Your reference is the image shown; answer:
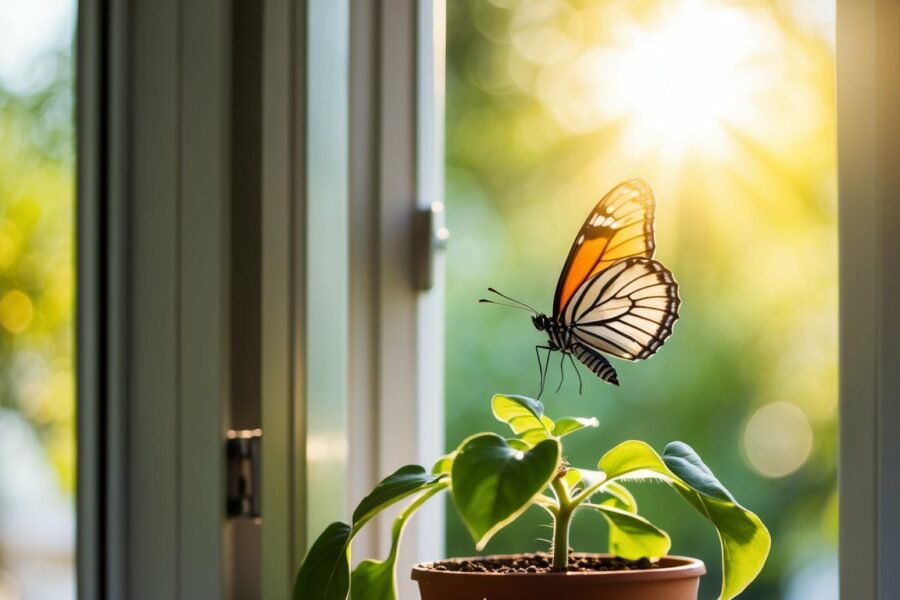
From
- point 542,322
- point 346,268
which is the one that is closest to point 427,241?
point 346,268

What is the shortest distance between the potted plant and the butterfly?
10 cm

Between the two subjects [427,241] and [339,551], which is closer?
[339,551]

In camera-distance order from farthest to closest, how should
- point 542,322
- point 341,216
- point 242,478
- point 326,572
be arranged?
point 341,216 < point 242,478 < point 542,322 < point 326,572

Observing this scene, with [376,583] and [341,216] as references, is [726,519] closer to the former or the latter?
[376,583]

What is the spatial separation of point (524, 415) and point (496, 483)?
0.21 m

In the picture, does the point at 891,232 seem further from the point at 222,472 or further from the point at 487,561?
the point at 222,472

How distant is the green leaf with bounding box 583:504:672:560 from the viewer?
84cm

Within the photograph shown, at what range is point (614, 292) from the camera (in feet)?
2.98

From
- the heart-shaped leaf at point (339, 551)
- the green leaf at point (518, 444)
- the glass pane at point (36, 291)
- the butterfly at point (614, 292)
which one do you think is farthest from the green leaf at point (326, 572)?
the glass pane at point (36, 291)

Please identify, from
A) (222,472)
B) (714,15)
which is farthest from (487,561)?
(714,15)

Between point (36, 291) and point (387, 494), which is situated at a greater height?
point (36, 291)

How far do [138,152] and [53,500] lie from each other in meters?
0.42

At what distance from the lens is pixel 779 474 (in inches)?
92.8

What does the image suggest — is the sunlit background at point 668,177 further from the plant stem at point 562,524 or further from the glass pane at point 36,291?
the glass pane at point 36,291
